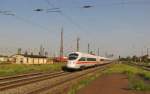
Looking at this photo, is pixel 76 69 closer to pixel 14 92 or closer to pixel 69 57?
pixel 69 57

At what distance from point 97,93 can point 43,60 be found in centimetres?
8703

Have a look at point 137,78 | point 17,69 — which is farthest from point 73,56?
point 137,78

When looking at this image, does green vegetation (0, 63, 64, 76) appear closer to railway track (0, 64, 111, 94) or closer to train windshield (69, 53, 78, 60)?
train windshield (69, 53, 78, 60)

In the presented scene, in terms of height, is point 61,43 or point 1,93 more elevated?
point 61,43

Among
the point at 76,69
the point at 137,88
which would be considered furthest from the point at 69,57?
the point at 137,88

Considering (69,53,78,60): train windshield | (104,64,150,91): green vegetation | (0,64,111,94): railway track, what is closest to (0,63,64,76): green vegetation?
(69,53,78,60): train windshield

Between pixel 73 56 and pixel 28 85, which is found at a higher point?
pixel 73 56

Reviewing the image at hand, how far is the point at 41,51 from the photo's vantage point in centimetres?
14700

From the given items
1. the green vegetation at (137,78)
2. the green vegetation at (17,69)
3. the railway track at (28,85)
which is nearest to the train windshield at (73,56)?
the green vegetation at (17,69)

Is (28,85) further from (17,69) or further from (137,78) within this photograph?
(17,69)

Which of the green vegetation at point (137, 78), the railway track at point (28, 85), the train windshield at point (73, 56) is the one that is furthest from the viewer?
the train windshield at point (73, 56)

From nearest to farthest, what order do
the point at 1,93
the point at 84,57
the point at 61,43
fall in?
the point at 1,93
the point at 84,57
the point at 61,43

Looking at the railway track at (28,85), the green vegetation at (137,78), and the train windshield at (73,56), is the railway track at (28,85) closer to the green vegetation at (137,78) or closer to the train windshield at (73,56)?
the green vegetation at (137,78)

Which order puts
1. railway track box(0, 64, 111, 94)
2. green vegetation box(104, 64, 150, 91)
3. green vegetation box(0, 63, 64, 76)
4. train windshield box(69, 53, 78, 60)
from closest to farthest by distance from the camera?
railway track box(0, 64, 111, 94) → green vegetation box(104, 64, 150, 91) → green vegetation box(0, 63, 64, 76) → train windshield box(69, 53, 78, 60)
